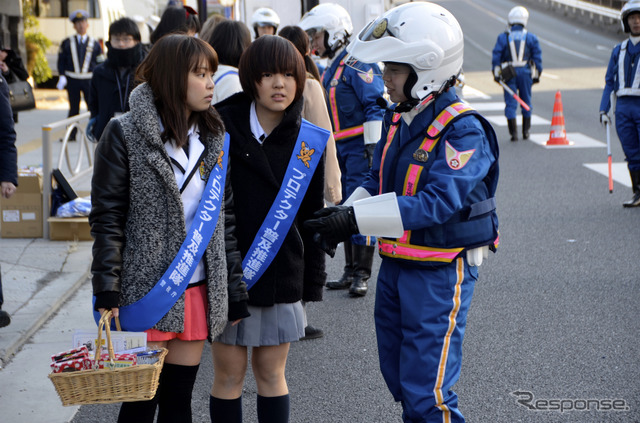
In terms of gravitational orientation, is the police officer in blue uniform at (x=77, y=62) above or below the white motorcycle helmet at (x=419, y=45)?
below

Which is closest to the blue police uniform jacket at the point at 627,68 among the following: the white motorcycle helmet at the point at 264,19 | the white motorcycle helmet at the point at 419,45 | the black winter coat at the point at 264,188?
the white motorcycle helmet at the point at 264,19

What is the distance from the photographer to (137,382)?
2797mm

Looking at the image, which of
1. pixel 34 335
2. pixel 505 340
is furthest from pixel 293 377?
pixel 34 335

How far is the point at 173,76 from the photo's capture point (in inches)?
121

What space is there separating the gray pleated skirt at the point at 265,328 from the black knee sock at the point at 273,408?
9.9 inches

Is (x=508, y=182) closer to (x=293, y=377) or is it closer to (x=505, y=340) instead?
(x=505, y=340)

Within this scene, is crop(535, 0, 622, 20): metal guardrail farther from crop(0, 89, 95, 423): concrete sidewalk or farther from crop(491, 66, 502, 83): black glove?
crop(0, 89, 95, 423): concrete sidewalk

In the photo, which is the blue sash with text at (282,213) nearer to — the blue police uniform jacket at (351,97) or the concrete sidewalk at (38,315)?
the concrete sidewalk at (38,315)

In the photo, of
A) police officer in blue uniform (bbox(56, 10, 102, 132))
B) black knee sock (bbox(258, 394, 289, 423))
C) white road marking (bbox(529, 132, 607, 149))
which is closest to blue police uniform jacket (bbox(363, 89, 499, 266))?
black knee sock (bbox(258, 394, 289, 423))

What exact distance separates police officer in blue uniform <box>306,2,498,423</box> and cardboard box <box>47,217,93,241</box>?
503 cm

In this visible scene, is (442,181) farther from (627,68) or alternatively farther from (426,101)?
(627,68)

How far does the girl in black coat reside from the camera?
339 centimetres

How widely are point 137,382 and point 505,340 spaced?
3.05m

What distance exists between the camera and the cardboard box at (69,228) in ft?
25.3
